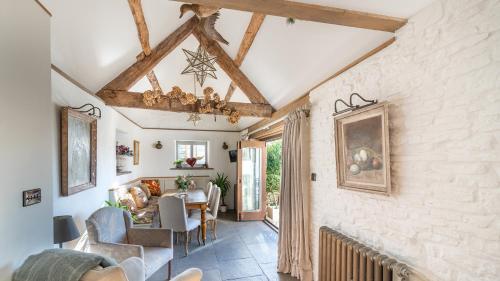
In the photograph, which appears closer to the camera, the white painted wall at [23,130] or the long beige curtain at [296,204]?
the white painted wall at [23,130]

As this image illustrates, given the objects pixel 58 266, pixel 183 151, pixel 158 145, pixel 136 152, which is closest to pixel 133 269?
pixel 58 266

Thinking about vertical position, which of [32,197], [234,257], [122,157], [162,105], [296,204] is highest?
[162,105]

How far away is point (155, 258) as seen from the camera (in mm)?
2471

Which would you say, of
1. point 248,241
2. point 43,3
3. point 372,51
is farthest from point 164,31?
point 248,241

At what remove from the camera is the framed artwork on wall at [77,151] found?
2.18 meters

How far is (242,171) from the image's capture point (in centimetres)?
540

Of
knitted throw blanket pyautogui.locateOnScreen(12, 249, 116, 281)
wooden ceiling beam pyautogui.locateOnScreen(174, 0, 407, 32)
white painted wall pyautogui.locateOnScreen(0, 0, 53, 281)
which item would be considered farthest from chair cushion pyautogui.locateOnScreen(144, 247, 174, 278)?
wooden ceiling beam pyautogui.locateOnScreen(174, 0, 407, 32)

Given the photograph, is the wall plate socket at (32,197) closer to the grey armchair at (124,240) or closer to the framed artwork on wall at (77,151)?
the framed artwork on wall at (77,151)

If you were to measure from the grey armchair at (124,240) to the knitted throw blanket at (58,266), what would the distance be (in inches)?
36.1

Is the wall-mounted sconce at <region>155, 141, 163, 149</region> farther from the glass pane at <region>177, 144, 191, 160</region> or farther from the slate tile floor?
the slate tile floor

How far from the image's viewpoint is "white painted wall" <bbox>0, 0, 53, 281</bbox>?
125cm

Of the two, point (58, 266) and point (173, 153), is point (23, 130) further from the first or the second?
point (173, 153)

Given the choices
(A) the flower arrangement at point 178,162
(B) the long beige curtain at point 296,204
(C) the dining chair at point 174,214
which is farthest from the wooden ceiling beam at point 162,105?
(A) the flower arrangement at point 178,162

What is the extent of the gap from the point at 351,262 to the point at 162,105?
312cm
